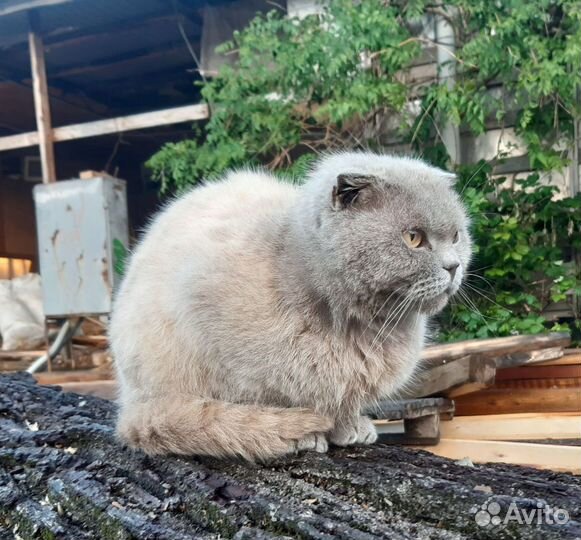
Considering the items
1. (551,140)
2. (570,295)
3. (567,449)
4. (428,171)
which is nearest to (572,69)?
(551,140)

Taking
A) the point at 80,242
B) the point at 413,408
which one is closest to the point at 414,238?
the point at 413,408

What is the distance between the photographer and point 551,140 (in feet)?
11.5

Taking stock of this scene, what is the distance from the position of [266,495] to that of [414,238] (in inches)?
19.7

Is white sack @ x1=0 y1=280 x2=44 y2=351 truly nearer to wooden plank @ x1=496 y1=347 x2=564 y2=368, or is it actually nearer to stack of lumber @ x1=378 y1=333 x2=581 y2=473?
stack of lumber @ x1=378 y1=333 x2=581 y2=473

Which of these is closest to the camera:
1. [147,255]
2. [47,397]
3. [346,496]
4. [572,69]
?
[346,496]

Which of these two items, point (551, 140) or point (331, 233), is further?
point (551, 140)

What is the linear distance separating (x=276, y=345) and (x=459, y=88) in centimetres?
265

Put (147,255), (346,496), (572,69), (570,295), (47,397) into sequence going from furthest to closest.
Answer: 1. (570,295)
2. (572,69)
3. (47,397)
4. (147,255)
5. (346,496)

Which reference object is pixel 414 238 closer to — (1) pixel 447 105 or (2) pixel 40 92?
(1) pixel 447 105

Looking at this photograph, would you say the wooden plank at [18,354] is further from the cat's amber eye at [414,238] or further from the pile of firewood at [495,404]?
the cat's amber eye at [414,238]

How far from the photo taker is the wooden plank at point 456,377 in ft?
7.21

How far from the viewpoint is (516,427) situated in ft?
7.47

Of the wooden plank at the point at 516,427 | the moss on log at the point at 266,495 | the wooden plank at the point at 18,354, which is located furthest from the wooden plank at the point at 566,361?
the wooden plank at the point at 18,354

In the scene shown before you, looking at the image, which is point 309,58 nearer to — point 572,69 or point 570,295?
point 572,69
